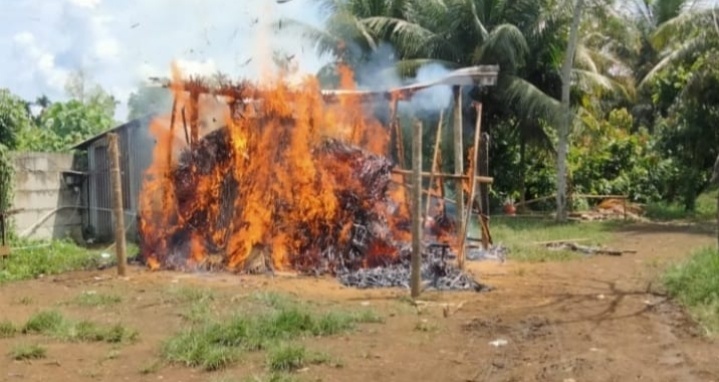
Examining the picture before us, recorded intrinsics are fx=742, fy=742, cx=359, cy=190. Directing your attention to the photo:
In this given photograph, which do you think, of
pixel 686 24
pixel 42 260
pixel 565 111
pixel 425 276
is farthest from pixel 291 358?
pixel 686 24

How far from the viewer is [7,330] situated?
24.5ft

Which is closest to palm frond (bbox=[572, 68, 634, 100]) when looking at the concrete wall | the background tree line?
the background tree line

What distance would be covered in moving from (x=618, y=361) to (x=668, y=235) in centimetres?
1143

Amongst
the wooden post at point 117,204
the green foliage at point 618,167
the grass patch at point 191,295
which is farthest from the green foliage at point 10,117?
the green foliage at point 618,167

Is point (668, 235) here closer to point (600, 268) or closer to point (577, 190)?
point (600, 268)

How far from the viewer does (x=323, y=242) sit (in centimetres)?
1163

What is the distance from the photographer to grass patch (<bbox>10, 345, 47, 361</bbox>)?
6.55 metres

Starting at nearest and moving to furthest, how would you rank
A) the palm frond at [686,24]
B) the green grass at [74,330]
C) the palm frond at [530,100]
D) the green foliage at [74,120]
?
1. the green grass at [74,330]
2. the palm frond at [686,24]
3. the palm frond at [530,100]
4. the green foliage at [74,120]

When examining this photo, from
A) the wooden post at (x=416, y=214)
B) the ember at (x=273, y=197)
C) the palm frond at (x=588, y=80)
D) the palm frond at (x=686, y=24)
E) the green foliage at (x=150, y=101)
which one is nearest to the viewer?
the wooden post at (x=416, y=214)

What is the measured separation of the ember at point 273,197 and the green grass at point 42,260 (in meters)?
1.13

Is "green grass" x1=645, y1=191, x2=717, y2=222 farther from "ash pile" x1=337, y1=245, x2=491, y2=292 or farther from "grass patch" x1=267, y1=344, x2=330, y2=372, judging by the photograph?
"grass patch" x1=267, y1=344, x2=330, y2=372

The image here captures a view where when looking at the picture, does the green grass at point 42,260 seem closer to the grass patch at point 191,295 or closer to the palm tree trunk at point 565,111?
the grass patch at point 191,295

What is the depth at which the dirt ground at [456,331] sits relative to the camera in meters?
6.05

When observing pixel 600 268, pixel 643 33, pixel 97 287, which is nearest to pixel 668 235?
pixel 600 268
